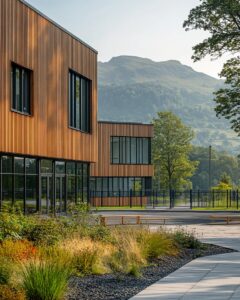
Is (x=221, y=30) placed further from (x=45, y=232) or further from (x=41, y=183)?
(x=45, y=232)

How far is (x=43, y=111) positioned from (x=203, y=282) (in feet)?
60.3

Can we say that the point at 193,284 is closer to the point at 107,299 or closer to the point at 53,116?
the point at 107,299

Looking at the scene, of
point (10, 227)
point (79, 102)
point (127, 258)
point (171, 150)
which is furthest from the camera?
point (171, 150)

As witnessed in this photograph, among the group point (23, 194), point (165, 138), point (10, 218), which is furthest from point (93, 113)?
point (165, 138)

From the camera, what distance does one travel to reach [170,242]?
67.5 ft


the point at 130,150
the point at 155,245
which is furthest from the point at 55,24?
the point at 130,150

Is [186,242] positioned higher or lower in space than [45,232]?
lower

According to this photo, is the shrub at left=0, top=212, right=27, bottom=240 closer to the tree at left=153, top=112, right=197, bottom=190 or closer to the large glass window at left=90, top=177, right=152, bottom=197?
the large glass window at left=90, top=177, right=152, bottom=197

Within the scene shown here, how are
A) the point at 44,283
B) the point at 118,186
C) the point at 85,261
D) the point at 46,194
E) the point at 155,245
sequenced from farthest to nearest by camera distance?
1. the point at 118,186
2. the point at 46,194
3. the point at 155,245
4. the point at 85,261
5. the point at 44,283

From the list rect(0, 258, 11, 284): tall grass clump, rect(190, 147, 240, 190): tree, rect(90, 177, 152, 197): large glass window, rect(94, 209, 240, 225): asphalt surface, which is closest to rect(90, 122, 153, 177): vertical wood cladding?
rect(90, 177, 152, 197): large glass window

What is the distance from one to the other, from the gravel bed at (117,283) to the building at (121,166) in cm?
5536

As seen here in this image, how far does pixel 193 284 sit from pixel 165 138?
74.2 meters

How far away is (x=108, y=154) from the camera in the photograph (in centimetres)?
7450

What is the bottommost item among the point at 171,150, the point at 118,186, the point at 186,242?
the point at 186,242
